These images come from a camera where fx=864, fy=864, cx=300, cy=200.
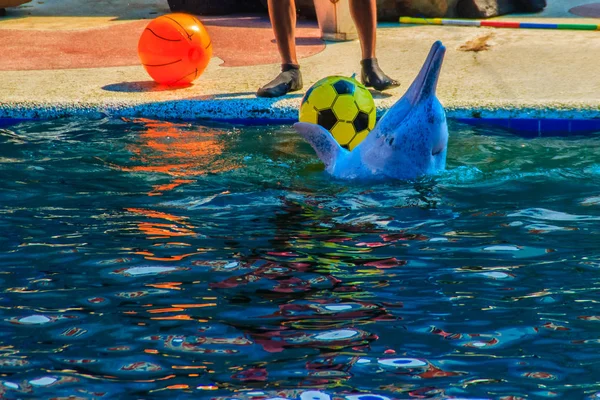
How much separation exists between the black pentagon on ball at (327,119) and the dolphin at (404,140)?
1.14ft

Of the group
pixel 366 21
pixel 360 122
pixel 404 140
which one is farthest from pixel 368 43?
pixel 404 140

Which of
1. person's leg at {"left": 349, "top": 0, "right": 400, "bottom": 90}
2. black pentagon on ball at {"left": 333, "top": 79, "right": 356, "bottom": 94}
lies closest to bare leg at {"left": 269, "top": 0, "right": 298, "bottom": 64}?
person's leg at {"left": 349, "top": 0, "right": 400, "bottom": 90}

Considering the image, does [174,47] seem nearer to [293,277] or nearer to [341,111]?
[341,111]

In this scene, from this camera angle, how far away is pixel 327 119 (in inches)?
176

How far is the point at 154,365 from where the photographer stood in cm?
238

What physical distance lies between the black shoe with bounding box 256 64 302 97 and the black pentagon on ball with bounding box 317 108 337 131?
109 cm

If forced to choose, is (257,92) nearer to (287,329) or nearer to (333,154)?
(333,154)

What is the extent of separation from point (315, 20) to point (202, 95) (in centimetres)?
311

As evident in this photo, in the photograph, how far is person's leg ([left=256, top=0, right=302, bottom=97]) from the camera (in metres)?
5.51

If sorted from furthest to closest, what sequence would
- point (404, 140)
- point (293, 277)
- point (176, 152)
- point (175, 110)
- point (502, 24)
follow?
point (502, 24) → point (175, 110) → point (176, 152) → point (404, 140) → point (293, 277)

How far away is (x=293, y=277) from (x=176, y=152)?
195cm

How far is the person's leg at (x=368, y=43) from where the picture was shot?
5523 mm

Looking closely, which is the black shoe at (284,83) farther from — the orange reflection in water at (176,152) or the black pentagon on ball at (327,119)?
the black pentagon on ball at (327,119)

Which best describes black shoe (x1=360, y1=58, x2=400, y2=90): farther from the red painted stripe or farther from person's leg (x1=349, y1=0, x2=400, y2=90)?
the red painted stripe
